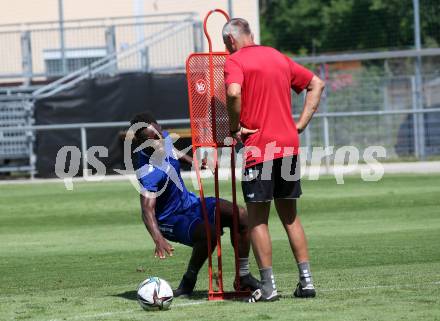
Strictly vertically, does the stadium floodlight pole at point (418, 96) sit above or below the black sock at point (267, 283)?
above

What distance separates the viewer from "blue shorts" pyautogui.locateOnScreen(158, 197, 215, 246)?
30.4 ft

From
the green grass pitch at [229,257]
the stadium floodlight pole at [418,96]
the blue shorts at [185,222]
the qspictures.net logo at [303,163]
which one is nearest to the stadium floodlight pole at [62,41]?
the qspictures.net logo at [303,163]

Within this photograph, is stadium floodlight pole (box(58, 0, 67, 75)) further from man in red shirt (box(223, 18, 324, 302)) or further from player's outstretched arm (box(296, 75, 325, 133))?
man in red shirt (box(223, 18, 324, 302))

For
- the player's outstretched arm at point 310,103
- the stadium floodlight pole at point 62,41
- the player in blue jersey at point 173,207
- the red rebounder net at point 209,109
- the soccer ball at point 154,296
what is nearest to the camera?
the soccer ball at point 154,296

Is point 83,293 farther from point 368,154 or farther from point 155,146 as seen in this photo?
point 368,154

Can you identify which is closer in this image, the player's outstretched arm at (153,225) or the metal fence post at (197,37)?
the player's outstretched arm at (153,225)

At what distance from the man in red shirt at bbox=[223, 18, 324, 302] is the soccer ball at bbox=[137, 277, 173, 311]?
0.74 meters

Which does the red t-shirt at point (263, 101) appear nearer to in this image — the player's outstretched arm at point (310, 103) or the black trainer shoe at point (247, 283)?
the player's outstretched arm at point (310, 103)

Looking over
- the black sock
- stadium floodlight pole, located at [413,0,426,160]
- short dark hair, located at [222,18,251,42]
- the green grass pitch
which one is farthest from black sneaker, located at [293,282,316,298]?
stadium floodlight pole, located at [413,0,426,160]

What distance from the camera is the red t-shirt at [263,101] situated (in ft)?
27.6

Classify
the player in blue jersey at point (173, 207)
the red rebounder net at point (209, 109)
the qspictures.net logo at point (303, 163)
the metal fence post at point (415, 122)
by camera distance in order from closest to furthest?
the red rebounder net at point (209, 109), the player in blue jersey at point (173, 207), the qspictures.net logo at point (303, 163), the metal fence post at point (415, 122)

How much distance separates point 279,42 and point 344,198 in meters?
21.7

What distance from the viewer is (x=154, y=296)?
322 inches

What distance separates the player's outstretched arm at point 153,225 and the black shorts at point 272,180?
0.80 m
